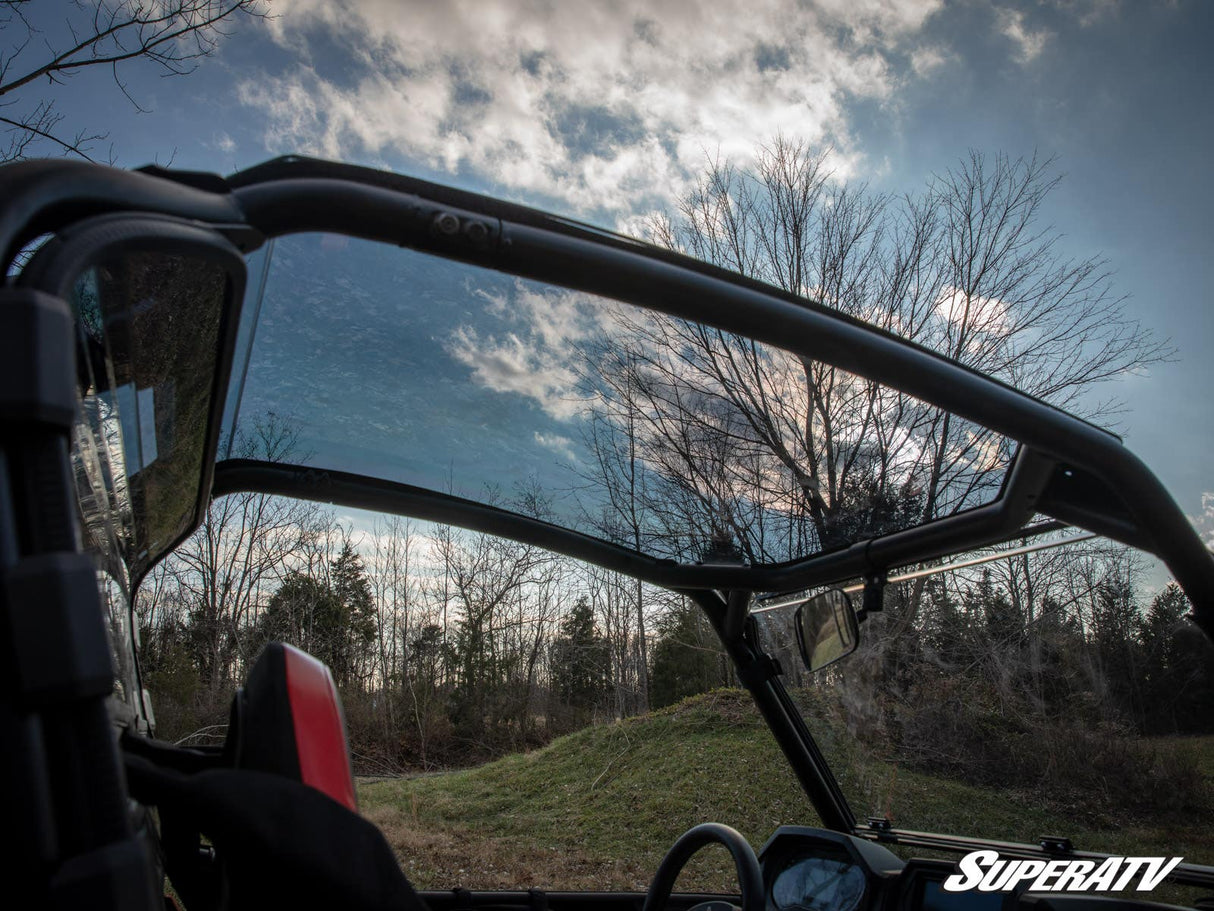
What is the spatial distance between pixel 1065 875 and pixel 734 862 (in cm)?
74

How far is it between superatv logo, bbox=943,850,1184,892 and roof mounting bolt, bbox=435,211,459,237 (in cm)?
174

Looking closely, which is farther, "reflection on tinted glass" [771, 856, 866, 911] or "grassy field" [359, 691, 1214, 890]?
"grassy field" [359, 691, 1214, 890]

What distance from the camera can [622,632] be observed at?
1240cm

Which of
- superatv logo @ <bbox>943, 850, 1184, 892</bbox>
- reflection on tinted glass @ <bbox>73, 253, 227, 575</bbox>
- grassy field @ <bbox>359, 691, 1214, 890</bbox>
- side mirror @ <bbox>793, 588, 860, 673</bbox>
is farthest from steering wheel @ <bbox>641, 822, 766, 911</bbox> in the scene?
grassy field @ <bbox>359, 691, 1214, 890</bbox>

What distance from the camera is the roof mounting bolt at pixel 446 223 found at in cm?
91

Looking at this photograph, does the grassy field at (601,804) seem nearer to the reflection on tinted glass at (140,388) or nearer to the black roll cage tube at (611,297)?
the black roll cage tube at (611,297)

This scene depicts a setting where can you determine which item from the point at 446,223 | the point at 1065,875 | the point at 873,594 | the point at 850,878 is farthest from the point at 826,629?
the point at 446,223

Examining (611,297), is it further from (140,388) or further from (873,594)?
(873,594)

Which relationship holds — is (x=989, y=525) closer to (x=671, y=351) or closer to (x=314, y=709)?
(x=671, y=351)

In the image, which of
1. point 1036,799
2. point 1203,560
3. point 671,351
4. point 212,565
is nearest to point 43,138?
point 671,351

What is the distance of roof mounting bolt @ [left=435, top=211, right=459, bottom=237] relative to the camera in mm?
911

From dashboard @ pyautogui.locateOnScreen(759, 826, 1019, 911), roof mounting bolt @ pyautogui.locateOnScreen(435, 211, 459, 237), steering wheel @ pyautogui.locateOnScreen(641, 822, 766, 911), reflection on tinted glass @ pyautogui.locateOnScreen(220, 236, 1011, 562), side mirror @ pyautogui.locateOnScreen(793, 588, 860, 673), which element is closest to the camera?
roof mounting bolt @ pyautogui.locateOnScreen(435, 211, 459, 237)

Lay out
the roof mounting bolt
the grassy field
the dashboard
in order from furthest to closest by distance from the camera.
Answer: the grassy field → the dashboard → the roof mounting bolt

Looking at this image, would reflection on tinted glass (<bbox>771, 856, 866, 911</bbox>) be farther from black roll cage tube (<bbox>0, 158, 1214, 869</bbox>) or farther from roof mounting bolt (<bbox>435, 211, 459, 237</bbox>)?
roof mounting bolt (<bbox>435, 211, 459, 237</bbox>)
